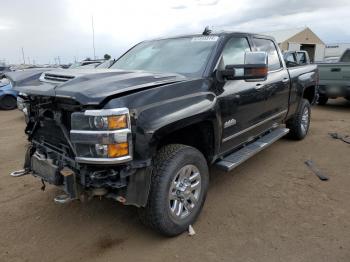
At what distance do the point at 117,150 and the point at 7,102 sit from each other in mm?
11453

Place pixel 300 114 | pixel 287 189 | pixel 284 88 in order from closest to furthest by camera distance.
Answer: pixel 287 189 → pixel 284 88 → pixel 300 114

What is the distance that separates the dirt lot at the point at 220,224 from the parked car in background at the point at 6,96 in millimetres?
8326

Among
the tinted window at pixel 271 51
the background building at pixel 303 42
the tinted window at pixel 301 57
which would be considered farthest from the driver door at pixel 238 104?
the background building at pixel 303 42

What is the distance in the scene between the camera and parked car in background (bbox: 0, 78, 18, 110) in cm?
1214

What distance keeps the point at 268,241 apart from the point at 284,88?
2802 mm

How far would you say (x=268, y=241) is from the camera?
3.04 meters

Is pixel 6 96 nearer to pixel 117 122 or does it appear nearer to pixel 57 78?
pixel 57 78

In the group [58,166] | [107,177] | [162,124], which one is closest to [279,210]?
[162,124]

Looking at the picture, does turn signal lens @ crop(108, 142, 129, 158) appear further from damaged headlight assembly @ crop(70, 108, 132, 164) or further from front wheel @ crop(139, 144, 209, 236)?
front wheel @ crop(139, 144, 209, 236)

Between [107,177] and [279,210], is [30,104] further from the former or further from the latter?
[279,210]

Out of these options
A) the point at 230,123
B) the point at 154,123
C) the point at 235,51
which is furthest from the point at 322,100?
the point at 154,123

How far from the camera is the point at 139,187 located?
106 inches

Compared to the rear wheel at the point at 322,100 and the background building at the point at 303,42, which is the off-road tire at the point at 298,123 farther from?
the background building at the point at 303,42

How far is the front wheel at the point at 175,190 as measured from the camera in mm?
2885
